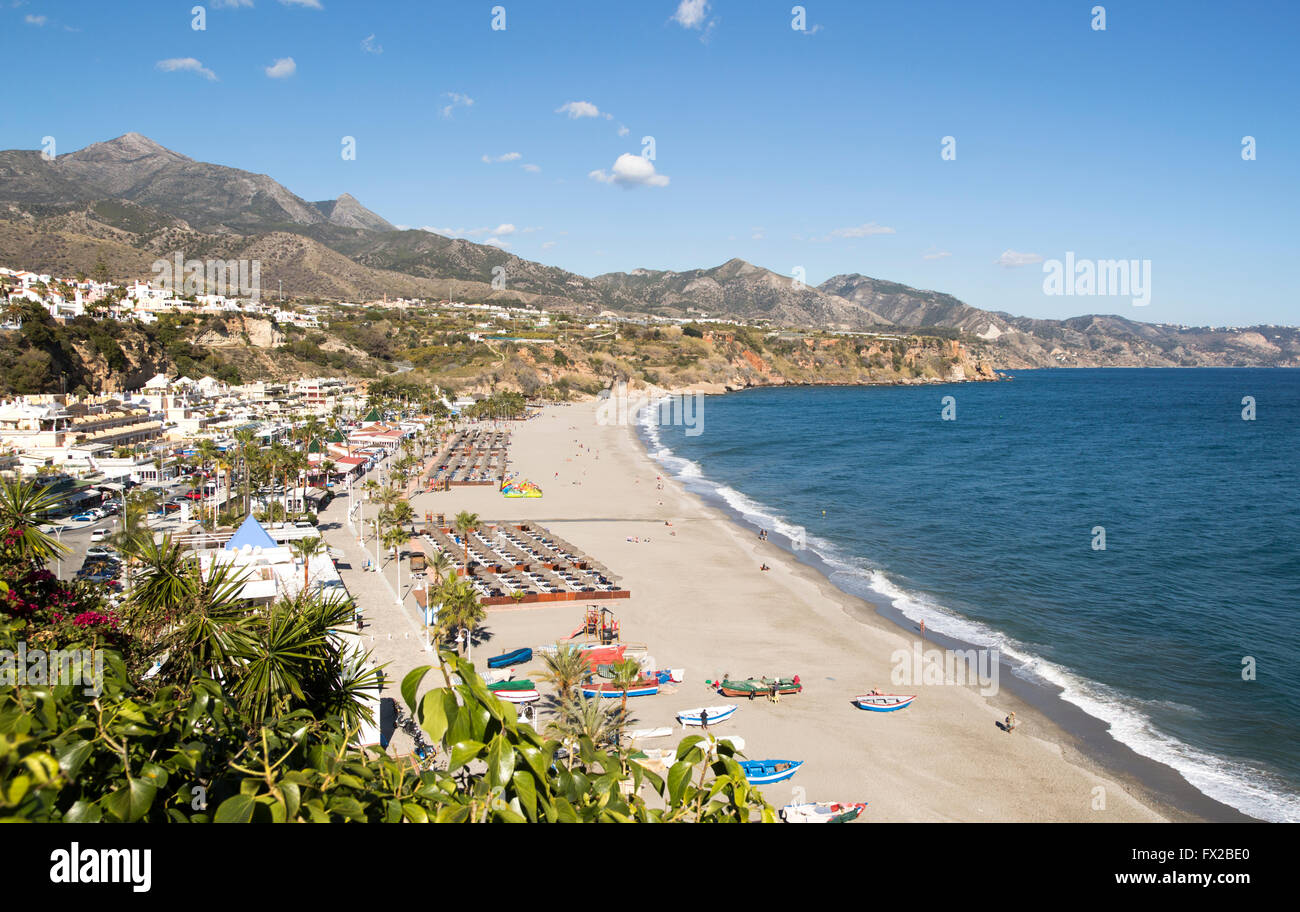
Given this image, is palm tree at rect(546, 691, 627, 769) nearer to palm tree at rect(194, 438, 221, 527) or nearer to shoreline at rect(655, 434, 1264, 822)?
shoreline at rect(655, 434, 1264, 822)

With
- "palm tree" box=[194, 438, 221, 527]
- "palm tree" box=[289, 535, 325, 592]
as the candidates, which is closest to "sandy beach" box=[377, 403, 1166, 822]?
"palm tree" box=[289, 535, 325, 592]

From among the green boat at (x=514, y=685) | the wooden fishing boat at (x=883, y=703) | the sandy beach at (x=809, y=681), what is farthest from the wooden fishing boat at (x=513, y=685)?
the wooden fishing boat at (x=883, y=703)

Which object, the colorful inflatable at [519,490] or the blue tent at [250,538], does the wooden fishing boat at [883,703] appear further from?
the colorful inflatable at [519,490]

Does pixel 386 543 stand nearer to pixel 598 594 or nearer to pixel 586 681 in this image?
pixel 598 594
